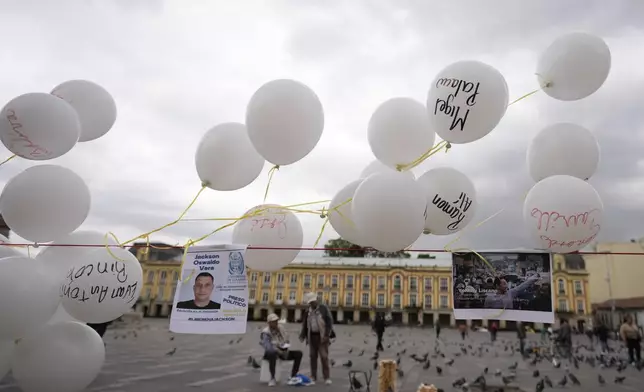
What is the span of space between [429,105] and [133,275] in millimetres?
3065

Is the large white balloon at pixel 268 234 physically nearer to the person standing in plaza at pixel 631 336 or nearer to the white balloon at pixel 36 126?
the white balloon at pixel 36 126

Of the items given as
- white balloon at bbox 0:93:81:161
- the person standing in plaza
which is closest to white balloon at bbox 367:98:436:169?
white balloon at bbox 0:93:81:161

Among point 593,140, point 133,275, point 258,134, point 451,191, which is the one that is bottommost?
point 133,275

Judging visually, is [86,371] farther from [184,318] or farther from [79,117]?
[79,117]

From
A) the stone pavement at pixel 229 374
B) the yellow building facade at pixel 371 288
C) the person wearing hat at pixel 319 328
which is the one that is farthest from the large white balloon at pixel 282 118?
the yellow building facade at pixel 371 288

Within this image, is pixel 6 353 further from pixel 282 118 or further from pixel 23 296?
pixel 282 118

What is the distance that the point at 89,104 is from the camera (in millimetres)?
4305

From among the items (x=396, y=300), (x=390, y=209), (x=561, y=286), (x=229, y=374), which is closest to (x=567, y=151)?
(x=390, y=209)

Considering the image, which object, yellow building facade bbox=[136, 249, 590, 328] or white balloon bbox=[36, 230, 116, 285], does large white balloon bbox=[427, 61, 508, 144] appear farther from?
yellow building facade bbox=[136, 249, 590, 328]

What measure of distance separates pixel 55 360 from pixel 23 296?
2.46 ft

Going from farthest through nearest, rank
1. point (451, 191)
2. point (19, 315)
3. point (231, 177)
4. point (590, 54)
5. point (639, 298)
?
point (639, 298) → point (231, 177) → point (451, 191) → point (590, 54) → point (19, 315)

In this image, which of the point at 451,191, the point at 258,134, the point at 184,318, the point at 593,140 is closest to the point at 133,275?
the point at 184,318

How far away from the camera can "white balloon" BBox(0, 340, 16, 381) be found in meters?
3.55

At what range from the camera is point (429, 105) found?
3.33 m
